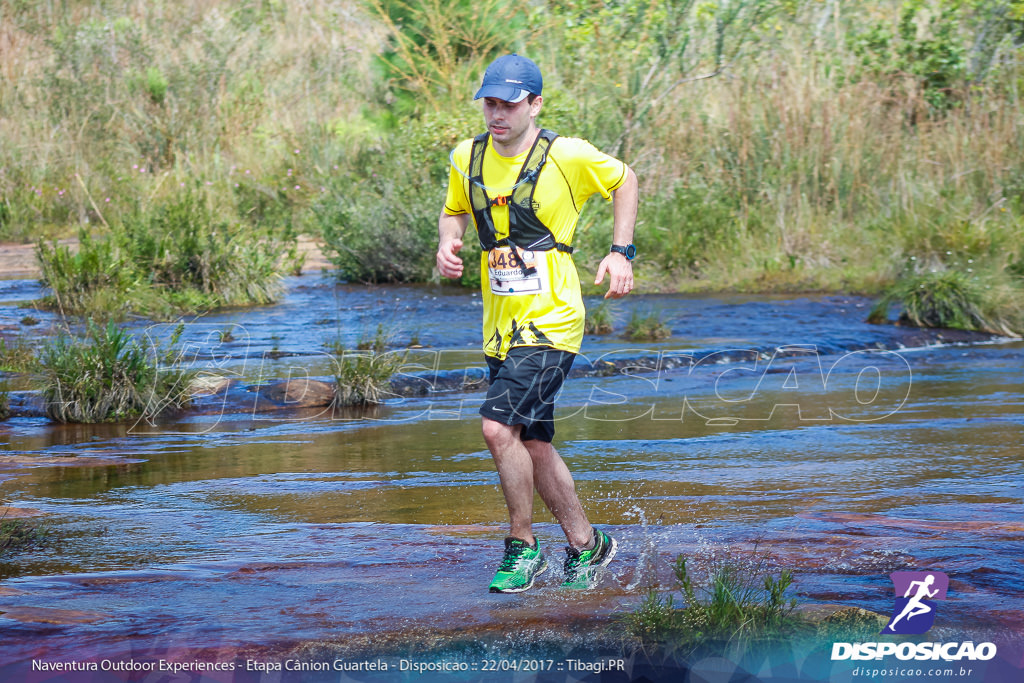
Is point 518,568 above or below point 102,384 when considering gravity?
above

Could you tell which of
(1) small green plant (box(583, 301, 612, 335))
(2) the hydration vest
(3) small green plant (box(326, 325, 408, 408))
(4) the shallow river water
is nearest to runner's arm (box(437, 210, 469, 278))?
(2) the hydration vest

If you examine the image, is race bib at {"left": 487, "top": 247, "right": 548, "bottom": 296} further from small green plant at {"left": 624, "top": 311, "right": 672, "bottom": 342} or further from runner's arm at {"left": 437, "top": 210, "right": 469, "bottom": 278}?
small green plant at {"left": 624, "top": 311, "right": 672, "bottom": 342}

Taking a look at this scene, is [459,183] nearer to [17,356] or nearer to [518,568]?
[518,568]

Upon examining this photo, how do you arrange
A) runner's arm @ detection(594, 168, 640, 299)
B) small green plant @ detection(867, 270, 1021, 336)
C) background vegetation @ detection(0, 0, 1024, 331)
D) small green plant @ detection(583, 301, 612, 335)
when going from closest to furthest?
runner's arm @ detection(594, 168, 640, 299), small green plant @ detection(583, 301, 612, 335), small green plant @ detection(867, 270, 1021, 336), background vegetation @ detection(0, 0, 1024, 331)

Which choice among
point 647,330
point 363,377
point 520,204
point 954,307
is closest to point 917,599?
point 520,204

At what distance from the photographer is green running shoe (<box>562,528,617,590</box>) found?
4.36 metres

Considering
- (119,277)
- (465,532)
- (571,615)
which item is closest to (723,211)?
(119,277)

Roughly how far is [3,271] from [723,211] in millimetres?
8934

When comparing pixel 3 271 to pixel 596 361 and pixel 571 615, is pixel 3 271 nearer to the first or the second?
pixel 596 361

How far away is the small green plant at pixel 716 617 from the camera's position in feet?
12.0

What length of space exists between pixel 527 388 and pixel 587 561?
693 millimetres

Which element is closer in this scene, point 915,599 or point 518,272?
point 915,599

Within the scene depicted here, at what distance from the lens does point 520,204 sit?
437 centimetres

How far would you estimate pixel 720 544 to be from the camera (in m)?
4.71
